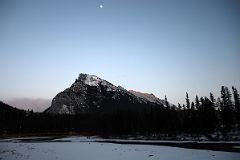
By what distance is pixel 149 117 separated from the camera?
10750 centimetres

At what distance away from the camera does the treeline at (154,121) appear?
8869cm

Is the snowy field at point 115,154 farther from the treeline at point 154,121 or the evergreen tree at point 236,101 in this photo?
the evergreen tree at point 236,101

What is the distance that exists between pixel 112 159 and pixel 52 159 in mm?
6351

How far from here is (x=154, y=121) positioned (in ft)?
331

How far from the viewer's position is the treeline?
8869 cm

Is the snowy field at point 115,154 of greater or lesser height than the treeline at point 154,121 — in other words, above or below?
below

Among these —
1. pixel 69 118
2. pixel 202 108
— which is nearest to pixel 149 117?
pixel 202 108

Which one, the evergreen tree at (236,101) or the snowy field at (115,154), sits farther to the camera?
the evergreen tree at (236,101)

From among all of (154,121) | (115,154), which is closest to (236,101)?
Answer: (154,121)

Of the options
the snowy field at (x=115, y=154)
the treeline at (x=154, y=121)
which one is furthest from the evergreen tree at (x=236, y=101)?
the snowy field at (x=115, y=154)

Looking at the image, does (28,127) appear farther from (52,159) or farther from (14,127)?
(52,159)

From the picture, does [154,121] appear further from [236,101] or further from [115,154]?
[115,154]

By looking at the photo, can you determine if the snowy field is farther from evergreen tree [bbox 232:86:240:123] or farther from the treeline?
evergreen tree [bbox 232:86:240:123]

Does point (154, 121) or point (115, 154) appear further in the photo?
point (154, 121)
